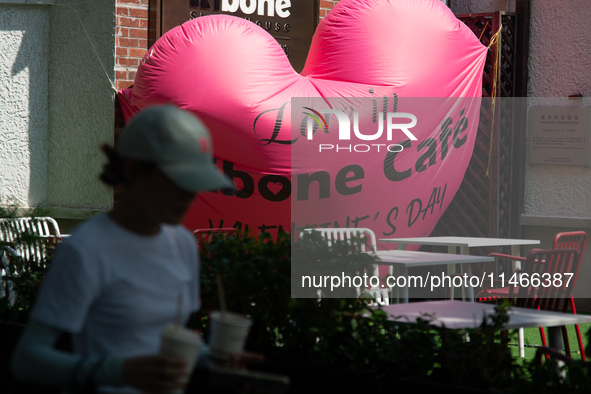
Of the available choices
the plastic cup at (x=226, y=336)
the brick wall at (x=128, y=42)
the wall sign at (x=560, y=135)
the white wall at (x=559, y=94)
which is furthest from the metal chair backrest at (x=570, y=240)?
the plastic cup at (x=226, y=336)

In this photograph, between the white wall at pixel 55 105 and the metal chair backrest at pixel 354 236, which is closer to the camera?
the metal chair backrest at pixel 354 236

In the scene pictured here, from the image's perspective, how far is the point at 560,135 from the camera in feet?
20.5

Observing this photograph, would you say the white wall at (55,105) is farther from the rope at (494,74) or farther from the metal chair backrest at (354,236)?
the rope at (494,74)

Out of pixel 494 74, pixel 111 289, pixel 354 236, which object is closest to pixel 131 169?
pixel 111 289

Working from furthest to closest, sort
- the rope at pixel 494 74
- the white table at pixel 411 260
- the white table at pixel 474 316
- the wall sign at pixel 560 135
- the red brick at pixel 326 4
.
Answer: the rope at pixel 494 74 → the wall sign at pixel 560 135 → the red brick at pixel 326 4 → the white table at pixel 411 260 → the white table at pixel 474 316

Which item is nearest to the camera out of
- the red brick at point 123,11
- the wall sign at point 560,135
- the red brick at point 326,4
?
the red brick at point 123,11

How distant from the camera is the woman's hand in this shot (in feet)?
3.70

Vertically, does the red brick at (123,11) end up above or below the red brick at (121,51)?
above

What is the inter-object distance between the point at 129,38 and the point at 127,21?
116 millimetres

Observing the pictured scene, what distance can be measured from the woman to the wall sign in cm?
549

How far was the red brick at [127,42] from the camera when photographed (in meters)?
5.00

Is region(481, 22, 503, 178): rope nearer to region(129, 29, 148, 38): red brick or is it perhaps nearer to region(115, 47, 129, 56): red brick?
region(129, 29, 148, 38): red brick

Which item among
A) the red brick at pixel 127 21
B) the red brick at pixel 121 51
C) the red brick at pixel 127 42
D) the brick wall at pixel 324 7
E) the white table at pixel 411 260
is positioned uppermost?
the brick wall at pixel 324 7

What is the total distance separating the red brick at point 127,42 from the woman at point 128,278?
390cm
